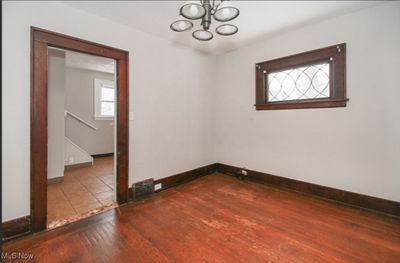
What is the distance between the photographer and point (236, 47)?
397cm

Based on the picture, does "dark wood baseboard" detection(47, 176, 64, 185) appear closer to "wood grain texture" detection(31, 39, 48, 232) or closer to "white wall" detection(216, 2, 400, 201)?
"wood grain texture" detection(31, 39, 48, 232)

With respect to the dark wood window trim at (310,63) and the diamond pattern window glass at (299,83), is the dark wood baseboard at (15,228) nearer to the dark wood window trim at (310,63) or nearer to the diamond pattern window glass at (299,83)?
the dark wood window trim at (310,63)

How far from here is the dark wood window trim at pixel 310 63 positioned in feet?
9.36

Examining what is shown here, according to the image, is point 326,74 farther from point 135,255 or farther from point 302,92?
point 135,255

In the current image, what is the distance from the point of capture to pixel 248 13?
2.69 metres

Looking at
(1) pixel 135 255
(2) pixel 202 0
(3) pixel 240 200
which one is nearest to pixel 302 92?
(3) pixel 240 200

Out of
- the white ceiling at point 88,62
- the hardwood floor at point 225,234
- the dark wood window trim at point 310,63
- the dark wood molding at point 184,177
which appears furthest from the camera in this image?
the white ceiling at point 88,62

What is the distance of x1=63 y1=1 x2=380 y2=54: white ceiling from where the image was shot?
249cm

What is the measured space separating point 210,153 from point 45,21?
334 cm

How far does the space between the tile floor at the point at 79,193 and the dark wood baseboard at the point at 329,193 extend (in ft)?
8.05

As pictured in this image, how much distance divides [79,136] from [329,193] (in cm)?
608

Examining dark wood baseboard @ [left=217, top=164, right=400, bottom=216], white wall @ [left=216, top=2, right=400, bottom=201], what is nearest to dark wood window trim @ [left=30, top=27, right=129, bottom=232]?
white wall @ [left=216, top=2, right=400, bottom=201]

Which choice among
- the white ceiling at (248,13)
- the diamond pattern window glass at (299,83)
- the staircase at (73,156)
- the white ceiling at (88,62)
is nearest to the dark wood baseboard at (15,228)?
the white ceiling at (248,13)

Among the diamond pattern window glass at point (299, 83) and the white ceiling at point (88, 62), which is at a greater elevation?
the white ceiling at point (88, 62)
